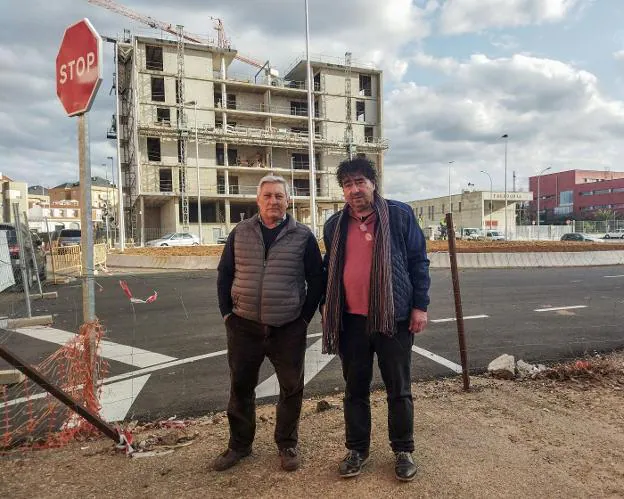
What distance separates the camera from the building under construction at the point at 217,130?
4997cm

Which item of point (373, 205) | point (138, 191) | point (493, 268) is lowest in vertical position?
point (493, 268)

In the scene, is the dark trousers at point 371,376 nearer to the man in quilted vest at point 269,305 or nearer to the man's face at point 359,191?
the man in quilted vest at point 269,305

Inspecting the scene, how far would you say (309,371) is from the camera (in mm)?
5352

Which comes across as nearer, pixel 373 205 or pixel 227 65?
pixel 373 205

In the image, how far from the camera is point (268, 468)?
119 inches

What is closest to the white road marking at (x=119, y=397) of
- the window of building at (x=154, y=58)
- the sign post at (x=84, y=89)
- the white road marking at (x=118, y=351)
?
the white road marking at (x=118, y=351)

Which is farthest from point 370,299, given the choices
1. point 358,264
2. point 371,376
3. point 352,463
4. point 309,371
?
point 309,371

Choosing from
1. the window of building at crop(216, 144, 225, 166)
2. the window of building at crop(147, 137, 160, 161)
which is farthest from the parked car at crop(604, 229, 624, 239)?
the window of building at crop(147, 137, 160, 161)

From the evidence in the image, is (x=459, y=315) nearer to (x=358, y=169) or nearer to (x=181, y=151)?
(x=358, y=169)

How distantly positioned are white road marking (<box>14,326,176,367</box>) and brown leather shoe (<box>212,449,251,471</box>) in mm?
2970

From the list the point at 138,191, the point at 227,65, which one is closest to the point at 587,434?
the point at 138,191

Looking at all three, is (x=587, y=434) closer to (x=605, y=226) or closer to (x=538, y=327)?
(x=538, y=327)

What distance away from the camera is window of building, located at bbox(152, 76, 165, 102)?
50.6m

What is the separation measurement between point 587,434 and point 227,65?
60.6 meters
